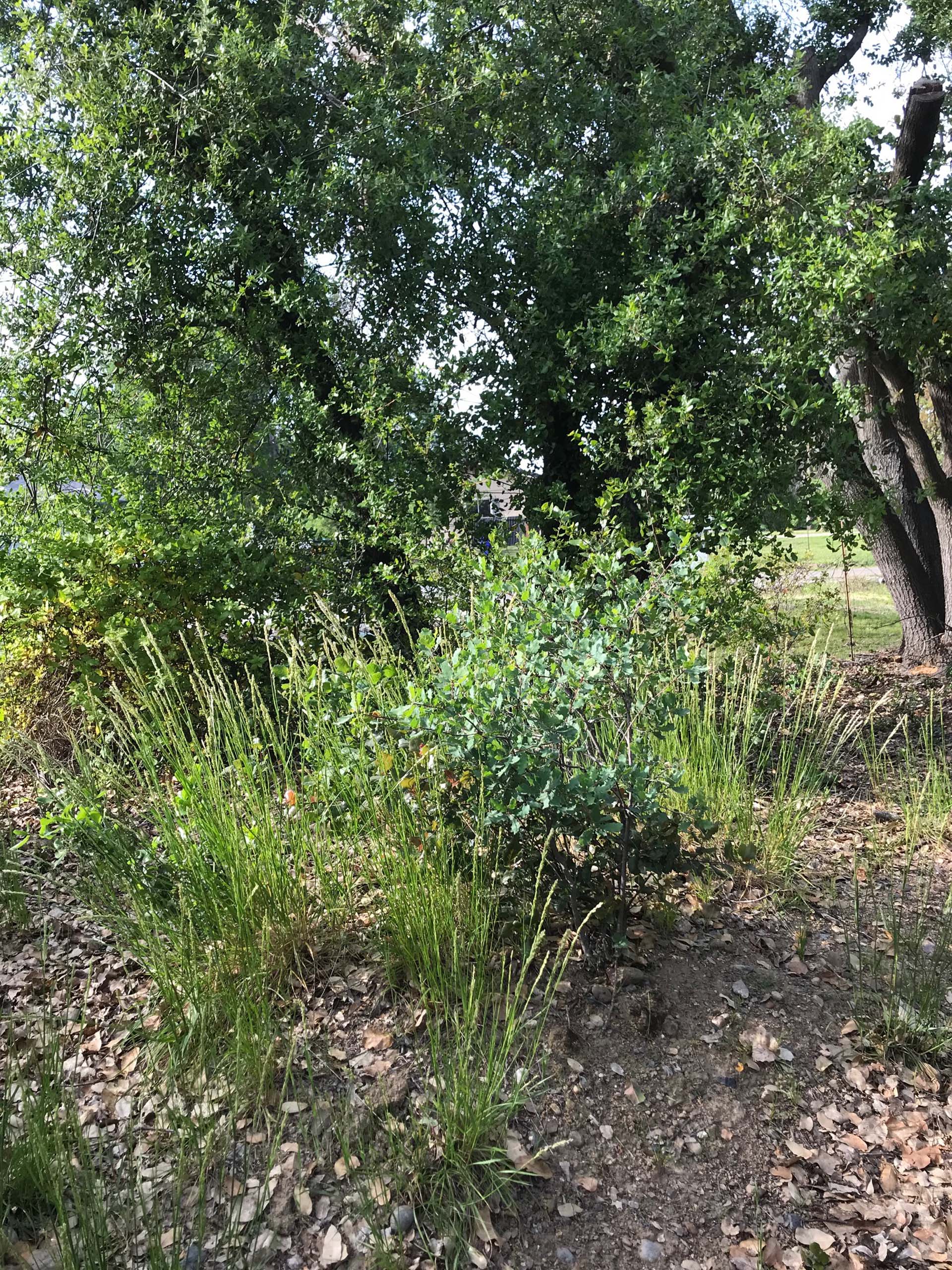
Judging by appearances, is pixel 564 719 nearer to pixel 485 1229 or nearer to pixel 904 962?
pixel 485 1229

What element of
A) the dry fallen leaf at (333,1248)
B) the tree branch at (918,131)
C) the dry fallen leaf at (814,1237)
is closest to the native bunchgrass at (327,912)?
the dry fallen leaf at (333,1248)

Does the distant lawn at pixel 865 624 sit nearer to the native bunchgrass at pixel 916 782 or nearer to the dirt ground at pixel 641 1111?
the native bunchgrass at pixel 916 782

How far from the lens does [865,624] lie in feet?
33.6

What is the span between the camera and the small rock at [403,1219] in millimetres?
2074

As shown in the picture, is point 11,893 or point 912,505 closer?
point 11,893

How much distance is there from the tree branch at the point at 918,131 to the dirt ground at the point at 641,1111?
485cm

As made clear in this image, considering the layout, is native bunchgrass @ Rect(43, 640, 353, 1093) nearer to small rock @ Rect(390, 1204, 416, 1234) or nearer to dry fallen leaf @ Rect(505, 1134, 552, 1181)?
small rock @ Rect(390, 1204, 416, 1234)

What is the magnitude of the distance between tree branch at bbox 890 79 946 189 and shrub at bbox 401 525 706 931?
4067mm

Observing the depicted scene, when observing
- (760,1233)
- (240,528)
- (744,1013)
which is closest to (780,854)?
(744,1013)

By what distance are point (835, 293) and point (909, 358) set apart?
1.28 metres

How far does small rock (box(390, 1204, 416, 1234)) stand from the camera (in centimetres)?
207

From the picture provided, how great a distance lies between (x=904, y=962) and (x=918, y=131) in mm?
5130

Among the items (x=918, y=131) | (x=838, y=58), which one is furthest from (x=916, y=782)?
(x=838, y=58)

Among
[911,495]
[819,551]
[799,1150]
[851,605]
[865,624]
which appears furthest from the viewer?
[819,551]
